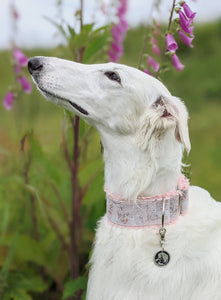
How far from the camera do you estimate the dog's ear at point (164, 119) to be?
2061mm

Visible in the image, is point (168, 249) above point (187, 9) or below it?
below

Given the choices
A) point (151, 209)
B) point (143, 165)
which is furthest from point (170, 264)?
point (143, 165)

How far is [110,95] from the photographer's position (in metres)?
2.21

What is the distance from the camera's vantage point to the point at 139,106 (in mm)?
2219

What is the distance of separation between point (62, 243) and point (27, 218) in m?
0.56

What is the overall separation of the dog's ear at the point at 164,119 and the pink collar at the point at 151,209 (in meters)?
0.29

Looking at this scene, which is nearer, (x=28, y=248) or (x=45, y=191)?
(x=28, y=248)

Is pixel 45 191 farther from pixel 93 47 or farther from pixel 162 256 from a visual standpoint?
pixel 162 256

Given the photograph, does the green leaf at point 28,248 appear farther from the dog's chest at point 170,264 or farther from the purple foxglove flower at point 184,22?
the purple foxglove flower at point 184,22

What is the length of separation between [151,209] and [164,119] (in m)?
0.48

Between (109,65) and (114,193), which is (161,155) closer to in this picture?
(114,193)

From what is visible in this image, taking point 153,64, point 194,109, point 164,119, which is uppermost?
point 194,109

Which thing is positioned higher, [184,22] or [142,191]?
[184,22]

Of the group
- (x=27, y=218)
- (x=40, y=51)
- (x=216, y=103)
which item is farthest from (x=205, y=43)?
(x=27, y=218)
